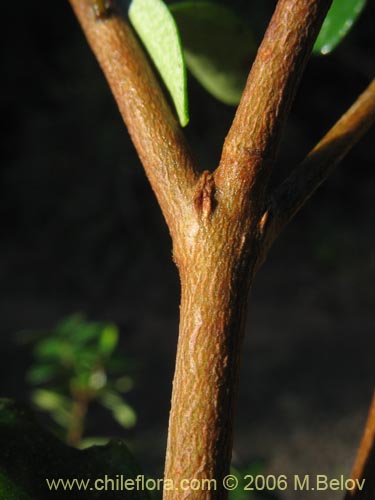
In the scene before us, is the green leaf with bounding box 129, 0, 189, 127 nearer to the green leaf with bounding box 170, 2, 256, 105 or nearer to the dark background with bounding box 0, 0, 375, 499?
the green leaf with bounding box 170, 2, 256, 105

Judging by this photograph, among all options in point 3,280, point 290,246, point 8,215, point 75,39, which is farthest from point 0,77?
point 290,246

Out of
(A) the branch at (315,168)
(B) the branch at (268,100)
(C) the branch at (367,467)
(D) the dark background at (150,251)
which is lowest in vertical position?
(D) the dark background at (150,251)

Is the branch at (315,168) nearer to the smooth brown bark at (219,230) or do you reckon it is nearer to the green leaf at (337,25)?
the smooth brown bark at (219,230)

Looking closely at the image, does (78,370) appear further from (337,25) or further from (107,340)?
(337,25)

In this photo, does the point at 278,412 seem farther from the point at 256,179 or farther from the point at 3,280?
the point at 256,179

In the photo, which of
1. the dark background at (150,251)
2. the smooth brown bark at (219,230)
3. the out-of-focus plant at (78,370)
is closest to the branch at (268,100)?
the smooth brown bark at (219,230)

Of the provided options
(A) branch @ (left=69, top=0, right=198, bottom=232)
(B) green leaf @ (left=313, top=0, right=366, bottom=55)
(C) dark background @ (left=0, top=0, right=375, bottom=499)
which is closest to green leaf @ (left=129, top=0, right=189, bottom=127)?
(A) branch @ (left=69, top=0, right=198, bottom=232)
